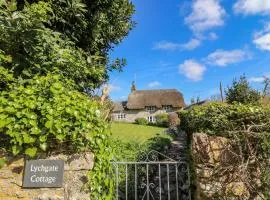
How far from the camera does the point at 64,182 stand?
12.6 feet

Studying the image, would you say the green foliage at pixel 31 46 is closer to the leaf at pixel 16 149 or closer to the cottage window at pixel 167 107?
the leaf at pixel 16 149

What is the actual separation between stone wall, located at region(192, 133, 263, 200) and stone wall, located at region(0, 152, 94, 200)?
1806 millimetres

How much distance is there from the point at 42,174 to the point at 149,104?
44.7 meters

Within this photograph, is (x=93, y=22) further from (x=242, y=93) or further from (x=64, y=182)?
(x=242, y=93)

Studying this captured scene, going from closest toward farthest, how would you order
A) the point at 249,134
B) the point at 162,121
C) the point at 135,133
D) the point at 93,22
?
the point at 249,134
the point at 93,22
the point at 135,133
the point at 162,121

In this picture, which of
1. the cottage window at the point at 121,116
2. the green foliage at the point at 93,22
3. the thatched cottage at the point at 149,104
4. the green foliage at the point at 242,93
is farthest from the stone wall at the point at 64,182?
the cottage window at the point at 121,116

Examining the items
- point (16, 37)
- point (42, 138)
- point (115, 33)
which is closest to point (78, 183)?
point (42, 138)

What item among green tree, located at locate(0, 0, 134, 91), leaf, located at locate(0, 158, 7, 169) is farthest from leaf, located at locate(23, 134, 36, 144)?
green tree, located at locate(0, 0, 134, 91)

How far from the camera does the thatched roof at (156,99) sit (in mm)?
47781

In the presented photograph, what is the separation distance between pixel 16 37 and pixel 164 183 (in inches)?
189

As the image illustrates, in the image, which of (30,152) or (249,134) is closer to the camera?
(30,152)

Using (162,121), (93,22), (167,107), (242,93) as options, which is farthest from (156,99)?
(93,22)

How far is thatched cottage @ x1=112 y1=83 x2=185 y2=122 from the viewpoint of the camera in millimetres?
47969

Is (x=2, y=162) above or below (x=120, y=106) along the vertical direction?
below
